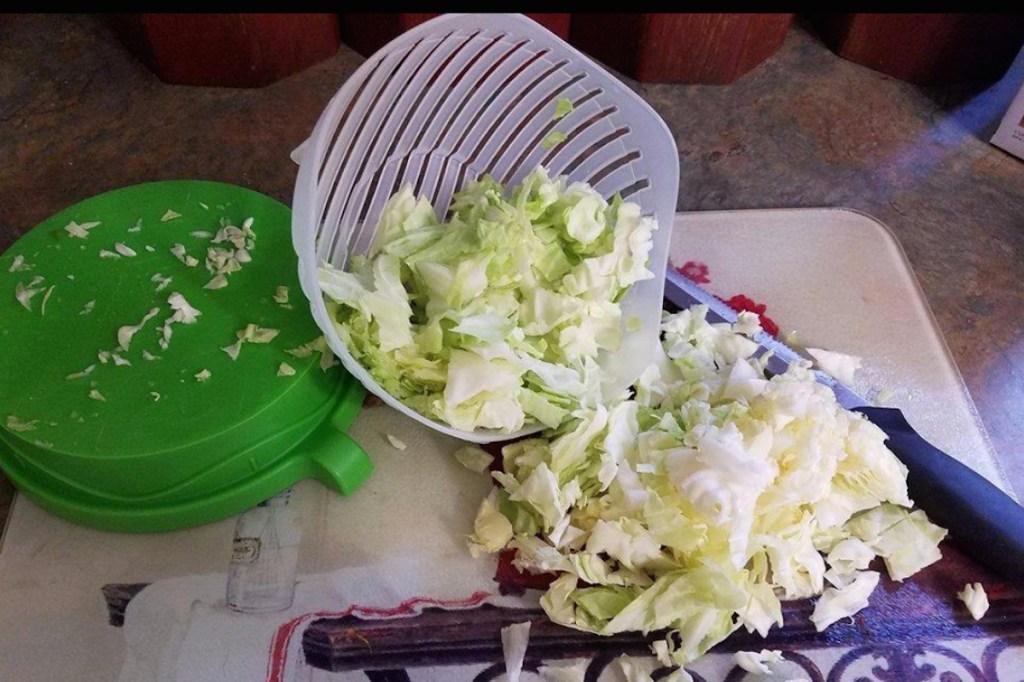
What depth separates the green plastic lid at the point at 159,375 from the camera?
757 millimetres

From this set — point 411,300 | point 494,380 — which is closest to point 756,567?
point 494,380

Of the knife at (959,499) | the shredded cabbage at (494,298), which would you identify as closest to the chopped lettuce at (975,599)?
the knife at (959,499)

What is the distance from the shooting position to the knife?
0.78m

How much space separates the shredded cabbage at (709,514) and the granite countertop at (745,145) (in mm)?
284

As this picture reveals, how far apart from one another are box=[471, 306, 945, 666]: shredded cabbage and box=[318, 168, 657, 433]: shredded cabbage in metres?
0.03

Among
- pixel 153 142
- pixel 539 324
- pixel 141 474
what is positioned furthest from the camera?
pixel 153 142

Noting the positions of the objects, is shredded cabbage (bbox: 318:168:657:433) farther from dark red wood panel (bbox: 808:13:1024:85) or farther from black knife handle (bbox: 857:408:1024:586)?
dark red wood panel (bbox: 808:13:1024:85)

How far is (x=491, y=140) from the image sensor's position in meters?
0.92

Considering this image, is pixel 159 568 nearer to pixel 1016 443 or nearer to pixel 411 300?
pixel 411 300

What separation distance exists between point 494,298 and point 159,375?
312 mm

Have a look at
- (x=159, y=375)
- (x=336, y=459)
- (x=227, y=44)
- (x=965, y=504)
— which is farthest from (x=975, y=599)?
(x=227, y=44)

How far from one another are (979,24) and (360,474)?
107 centimetres

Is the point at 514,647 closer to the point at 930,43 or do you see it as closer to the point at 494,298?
the point at 494,298

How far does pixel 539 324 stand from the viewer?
0.86 metres
